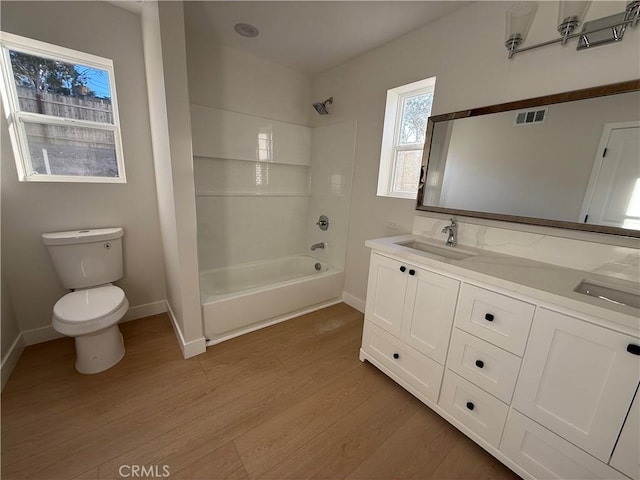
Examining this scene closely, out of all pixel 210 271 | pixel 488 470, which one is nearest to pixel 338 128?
pixel 210 271

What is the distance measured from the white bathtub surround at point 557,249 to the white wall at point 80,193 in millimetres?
2530

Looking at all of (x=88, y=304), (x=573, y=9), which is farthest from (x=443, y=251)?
(x=88, y=304)

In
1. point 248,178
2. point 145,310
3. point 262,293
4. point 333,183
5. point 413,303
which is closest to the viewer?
point 413,303

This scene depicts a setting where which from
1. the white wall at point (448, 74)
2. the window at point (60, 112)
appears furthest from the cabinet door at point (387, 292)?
the window at point (60, 112)

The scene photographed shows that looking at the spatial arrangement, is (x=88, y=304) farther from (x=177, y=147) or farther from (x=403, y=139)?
(x=403, y=139)

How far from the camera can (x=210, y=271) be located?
2.53m

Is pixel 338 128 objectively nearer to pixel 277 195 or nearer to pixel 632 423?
pixel 277 195

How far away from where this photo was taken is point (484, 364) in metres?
1.19

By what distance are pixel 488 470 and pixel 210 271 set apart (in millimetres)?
2485

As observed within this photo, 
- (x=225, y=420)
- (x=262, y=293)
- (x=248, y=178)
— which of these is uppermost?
(x=248, y=178)

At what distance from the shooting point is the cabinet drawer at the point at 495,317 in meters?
1.05

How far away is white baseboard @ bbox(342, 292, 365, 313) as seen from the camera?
8.43 ft

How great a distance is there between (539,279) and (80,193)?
298cm

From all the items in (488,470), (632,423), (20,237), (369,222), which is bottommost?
(488,470)
